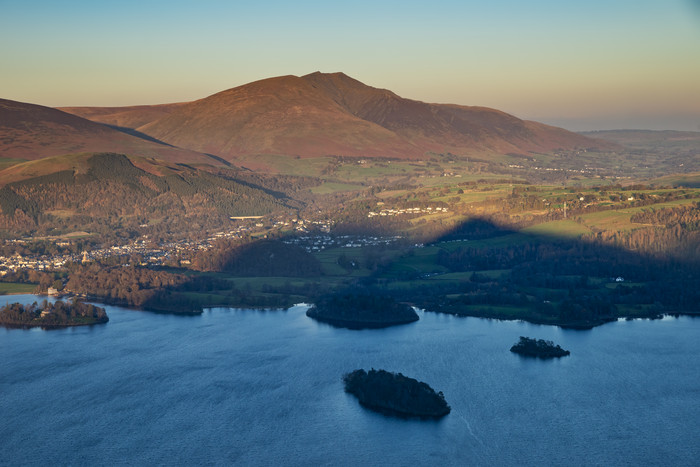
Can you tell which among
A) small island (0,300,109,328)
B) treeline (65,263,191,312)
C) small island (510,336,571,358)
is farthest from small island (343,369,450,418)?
small island (0,300,109,328)

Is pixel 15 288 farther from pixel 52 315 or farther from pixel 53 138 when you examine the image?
pixel 53 138

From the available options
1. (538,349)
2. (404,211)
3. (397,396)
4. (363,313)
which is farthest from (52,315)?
(404,211)

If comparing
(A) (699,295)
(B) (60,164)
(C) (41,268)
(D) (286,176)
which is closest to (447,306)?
(A) (699,295)

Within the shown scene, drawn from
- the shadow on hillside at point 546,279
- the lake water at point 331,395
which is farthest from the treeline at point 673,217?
the lake water at point 331,395

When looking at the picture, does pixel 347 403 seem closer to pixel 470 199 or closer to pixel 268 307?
pixel 268 307

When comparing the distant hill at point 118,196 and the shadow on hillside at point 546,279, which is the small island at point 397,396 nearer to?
the shadow on hillside at point 546,279
